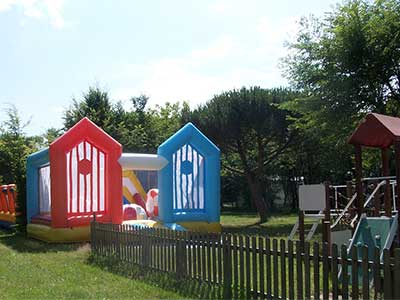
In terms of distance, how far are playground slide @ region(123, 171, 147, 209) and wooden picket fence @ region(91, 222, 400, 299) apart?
37.4 ft

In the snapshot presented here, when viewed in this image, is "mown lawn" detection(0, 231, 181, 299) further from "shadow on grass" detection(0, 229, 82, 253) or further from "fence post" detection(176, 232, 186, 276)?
"fence post" detection(176, 232, 186, 276)

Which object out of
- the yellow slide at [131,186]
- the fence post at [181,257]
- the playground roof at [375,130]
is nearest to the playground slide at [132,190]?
the yellow slide at [131,186]

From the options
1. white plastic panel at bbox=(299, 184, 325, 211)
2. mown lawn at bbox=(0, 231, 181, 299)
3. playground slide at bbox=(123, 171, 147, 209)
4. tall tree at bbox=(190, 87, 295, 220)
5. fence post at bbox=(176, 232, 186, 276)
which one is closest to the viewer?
mown lawn at bbox=(0, 231, 181, 299)

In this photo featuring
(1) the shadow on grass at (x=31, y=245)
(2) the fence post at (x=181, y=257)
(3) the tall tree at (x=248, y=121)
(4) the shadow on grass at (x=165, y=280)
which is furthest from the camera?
(3) the tall tree at (x=248, y=121)

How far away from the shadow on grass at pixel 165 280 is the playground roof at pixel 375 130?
3.75m

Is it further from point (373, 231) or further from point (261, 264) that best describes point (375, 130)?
point (261, 264)

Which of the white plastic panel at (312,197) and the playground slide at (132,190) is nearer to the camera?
the white plastic panel at (312,197)

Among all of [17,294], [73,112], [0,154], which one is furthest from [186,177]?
[73,112]

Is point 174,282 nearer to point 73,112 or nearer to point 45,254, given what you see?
point 45,254

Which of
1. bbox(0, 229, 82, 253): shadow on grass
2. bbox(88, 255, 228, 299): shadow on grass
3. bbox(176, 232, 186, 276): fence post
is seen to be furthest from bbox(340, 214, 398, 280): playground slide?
bbox(0, 229, 82, 253): shadow on grass

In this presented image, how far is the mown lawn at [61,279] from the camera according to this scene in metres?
7.80

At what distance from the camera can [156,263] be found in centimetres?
891

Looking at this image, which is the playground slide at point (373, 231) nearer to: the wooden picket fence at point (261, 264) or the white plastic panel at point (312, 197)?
the wooden picket fence at point (261, 264)

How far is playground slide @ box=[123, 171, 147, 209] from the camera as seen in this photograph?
71.1 ft
